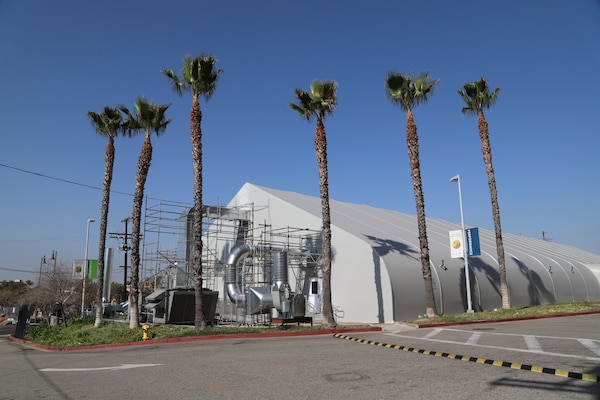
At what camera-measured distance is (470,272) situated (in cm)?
2717

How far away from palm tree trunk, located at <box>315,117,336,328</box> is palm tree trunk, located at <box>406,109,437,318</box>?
4827 millimetres

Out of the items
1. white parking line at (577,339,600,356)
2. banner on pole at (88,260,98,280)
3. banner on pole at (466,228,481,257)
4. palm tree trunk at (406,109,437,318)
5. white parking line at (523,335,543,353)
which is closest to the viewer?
white parking line at (577,339,600,356)

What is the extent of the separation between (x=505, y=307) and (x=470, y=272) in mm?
3013

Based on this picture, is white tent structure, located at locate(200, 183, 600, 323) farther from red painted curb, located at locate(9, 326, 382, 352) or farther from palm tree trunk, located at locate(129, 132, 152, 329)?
palm tree trunk, located at locate(129, 132, 152, 329)

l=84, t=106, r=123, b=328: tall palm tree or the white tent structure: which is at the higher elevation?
l=84, t=106, r=123, b=328: tall palm tree

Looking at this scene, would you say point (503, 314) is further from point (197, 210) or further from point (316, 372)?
point (316, 372)

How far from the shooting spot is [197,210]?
1866 centimetres

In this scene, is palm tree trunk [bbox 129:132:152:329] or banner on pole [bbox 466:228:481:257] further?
banner on pole [bbox 466:228:481:257]

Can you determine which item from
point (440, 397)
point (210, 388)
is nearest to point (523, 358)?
point (440, 397)

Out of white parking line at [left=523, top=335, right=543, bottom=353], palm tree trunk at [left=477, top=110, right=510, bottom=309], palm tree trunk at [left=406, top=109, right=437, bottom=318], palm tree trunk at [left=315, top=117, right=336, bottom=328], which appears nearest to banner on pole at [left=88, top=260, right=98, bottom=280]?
palm tree trunk at [left=315, top=117, right=336, bottom=328]

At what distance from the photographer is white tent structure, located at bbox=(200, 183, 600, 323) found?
22.9m

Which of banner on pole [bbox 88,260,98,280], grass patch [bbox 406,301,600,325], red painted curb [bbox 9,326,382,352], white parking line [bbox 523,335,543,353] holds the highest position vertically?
banner on pole [bbox 88,260,98,280]

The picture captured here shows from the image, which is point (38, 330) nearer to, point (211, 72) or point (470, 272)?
point (211, 72)

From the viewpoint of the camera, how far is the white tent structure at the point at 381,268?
22.9 meters
